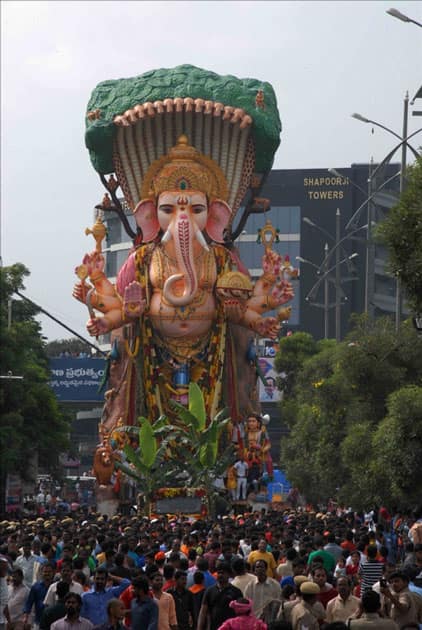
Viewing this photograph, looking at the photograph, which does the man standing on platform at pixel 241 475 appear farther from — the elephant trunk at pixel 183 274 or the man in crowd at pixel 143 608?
the man in crowd at pixel 143 608

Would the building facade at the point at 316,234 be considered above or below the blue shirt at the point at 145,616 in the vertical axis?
above

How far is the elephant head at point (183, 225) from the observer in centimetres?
5419

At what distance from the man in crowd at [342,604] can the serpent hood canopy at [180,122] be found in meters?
41.2

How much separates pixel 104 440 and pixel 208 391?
3.80m

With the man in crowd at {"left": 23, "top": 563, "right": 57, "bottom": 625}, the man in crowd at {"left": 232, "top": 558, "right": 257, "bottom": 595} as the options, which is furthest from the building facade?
the man in crowd at {"left": 23, "top": 563, "right": 57, "bottom": 625}

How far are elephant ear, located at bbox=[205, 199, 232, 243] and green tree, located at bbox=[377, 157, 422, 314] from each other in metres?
33.9

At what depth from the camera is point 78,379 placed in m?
89.1

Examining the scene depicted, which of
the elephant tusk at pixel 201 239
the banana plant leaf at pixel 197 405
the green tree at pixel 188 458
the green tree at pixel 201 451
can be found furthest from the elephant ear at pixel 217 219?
the green tree at pixel 201 451

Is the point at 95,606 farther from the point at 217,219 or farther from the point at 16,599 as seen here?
the point at 217,219

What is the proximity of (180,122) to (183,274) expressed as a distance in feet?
19.5

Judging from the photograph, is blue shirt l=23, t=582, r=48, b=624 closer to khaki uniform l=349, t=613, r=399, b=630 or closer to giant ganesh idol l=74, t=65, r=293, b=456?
khaki uniform l=349, t=613, r=399, b=630

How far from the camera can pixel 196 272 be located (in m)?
54.8

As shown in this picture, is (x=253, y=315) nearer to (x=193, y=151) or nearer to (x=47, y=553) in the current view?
(x=193, y=151)

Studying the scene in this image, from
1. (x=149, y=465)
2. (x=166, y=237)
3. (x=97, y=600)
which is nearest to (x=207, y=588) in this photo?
(x=97, y=600)
